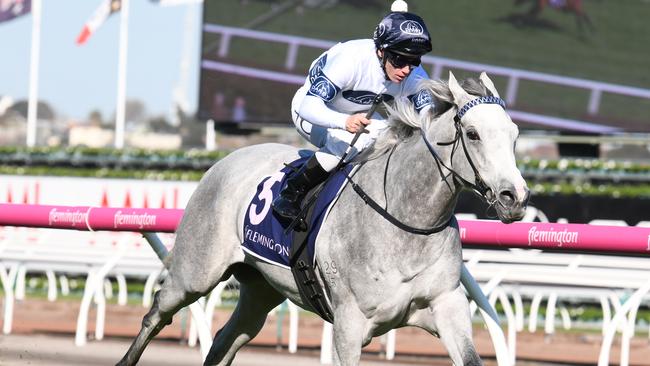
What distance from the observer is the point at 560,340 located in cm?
1064

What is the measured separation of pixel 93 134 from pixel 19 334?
3735cm

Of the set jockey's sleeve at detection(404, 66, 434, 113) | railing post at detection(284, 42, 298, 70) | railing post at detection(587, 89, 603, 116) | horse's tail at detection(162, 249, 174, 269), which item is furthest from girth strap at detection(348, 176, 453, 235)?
railing post at detection(284, 42, 298, 70)

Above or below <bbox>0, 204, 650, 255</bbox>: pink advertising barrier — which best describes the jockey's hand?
above

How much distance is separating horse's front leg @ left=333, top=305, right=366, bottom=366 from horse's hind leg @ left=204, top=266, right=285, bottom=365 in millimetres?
1231

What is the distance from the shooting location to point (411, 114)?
4.72 metres

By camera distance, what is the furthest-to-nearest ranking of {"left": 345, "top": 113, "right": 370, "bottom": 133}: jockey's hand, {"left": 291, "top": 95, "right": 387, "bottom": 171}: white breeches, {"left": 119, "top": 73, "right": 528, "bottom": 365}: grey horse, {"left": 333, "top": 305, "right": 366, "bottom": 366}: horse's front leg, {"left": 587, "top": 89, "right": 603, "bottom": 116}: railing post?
1. {"left": 587, "top": 89, "right": 603, "bottom": 116}: railing post
2. {"left": 291, "top": 95, "right": 387, "bottom": 171}: white breeches
3. {"left": 345, "top": 113, "right": 370, "bottom": 133}: jockey's hand
4. {"left": 333, "top": 305, "right": 366, "bottom": 366}: horse's front leg
5. {"left": 119, "top": 73, "right": 528, "bottom": 365}: grey horse

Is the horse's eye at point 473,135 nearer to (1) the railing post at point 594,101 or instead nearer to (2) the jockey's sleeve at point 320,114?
(2) the jockey's sleeve at point 320,114

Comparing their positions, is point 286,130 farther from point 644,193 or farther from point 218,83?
point 644,193

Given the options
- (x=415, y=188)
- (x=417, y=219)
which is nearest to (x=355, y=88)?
(x=415, y=188)

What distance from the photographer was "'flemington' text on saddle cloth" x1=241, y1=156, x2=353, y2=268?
4.90m

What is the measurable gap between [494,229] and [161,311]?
156 centimetres

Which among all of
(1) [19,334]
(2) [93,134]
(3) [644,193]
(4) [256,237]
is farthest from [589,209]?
(2) [93,134]

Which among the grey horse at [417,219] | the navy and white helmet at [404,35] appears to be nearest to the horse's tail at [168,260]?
the grey horse at [417,219]

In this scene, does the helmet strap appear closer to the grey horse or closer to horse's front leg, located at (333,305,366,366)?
the grey horse
